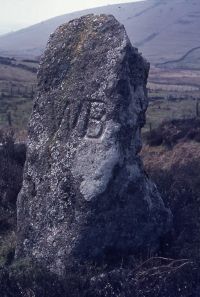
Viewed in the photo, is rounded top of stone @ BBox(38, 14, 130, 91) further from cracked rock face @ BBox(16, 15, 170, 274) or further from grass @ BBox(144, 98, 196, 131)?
grass @ BBox(144, 98, 196, 131)


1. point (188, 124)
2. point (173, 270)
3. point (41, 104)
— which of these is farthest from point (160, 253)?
point (188, 124)

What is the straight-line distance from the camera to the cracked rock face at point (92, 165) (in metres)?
8.21

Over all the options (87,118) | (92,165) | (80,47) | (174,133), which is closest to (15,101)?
(174,133)

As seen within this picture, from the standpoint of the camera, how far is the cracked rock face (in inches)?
323

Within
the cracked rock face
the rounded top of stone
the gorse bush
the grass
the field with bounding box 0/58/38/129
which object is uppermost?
the rounded top of stone

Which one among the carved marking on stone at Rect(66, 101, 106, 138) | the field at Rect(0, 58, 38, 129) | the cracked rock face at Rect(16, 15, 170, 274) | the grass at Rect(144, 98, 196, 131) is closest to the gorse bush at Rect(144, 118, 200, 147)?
the grass at Rect(144, 98, 196, 131)

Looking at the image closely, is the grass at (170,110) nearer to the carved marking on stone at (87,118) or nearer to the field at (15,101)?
the field at (15,101)

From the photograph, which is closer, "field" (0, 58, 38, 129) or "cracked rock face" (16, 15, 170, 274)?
"cracked rock face" (16, 15, 170, 274)

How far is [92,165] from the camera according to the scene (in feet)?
27.2

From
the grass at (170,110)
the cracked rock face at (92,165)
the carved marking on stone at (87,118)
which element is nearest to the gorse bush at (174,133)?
the grass at (170,110)

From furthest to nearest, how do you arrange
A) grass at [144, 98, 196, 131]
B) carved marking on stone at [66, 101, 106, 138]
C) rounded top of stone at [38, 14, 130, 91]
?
1. grass at [144, 98, 196, 131]
2. rounded top of stone at [38, 14, 130, 91]
3. carved marking on stone at [66, 101, 106, 138]

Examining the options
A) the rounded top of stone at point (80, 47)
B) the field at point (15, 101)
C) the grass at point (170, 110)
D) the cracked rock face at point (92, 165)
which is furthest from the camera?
the grass at point (170, 110)

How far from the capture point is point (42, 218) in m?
8.68

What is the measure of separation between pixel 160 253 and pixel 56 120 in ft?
8.13
